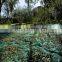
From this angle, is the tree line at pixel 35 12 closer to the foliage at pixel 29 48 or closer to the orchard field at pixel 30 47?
the orchard field at pixel 30 47

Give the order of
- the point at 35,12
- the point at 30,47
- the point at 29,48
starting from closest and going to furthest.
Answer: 1. the point at 29,48
2. the point at 30,47
3. the point at 35,12

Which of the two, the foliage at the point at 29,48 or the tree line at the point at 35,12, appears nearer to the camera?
the foliage at the point at 29,48

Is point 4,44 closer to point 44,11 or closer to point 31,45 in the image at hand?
point 31,45

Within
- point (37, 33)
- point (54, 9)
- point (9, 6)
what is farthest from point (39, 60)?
point (9, 6)

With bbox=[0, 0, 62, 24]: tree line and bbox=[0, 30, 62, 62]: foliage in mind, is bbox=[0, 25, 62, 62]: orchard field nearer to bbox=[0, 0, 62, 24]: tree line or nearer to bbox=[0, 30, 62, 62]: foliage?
bbox=[0, 30, 62, 62]: foliage

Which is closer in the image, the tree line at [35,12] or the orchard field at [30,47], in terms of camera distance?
the orchard field at [30,47]

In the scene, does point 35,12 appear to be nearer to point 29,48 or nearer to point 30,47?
point 30,47

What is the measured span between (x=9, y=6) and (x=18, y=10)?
86 cm

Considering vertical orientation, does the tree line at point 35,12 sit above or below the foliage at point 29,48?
above

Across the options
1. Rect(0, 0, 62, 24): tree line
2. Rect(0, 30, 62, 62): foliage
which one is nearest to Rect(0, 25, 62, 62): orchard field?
Rect(0, 30, 62, 62): foliage

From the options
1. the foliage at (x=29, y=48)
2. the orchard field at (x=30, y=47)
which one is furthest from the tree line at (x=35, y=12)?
the foliage at (x=29, y=48)

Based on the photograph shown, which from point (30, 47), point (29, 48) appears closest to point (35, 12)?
point (30, 47)

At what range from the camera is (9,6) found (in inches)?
760

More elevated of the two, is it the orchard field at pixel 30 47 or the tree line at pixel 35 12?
the tree line at pixel 35 12
